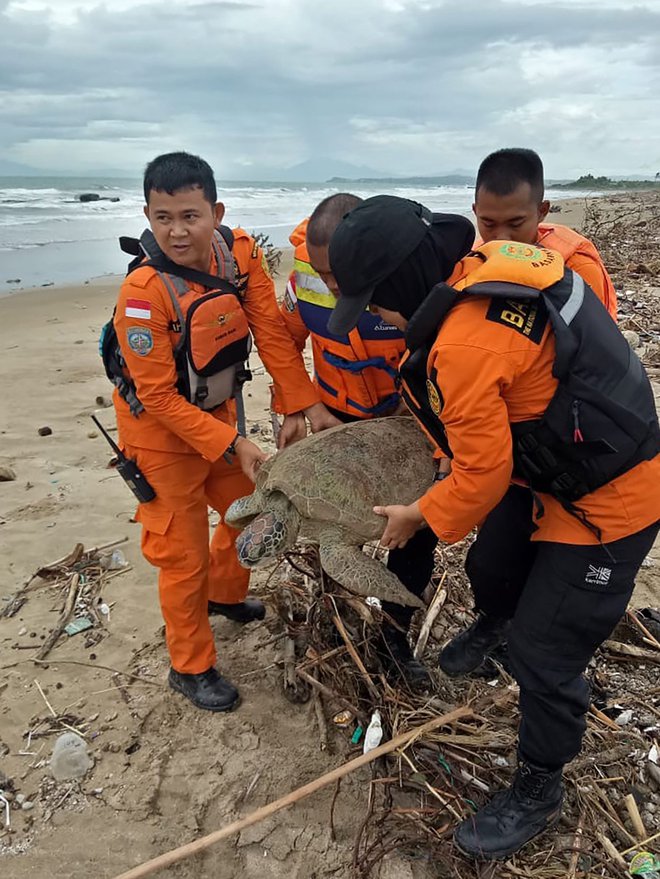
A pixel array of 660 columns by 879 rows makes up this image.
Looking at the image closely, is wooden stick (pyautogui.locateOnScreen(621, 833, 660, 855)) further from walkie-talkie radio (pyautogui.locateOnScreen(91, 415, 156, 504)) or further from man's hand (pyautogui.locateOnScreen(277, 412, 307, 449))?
walkie-talkie radio (pyautogui.locateOnScreen(91, 415, 156, 504))

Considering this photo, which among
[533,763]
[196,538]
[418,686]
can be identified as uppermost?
[196,538]

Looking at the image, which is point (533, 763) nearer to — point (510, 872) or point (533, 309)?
point (510, 872)

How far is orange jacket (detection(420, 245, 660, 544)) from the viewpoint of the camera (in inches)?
68.9

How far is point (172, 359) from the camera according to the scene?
2.67 m

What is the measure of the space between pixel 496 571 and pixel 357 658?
0.75 m

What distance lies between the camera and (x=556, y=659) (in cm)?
205

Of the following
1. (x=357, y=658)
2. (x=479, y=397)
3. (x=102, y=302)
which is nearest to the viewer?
(x=479, y=397)

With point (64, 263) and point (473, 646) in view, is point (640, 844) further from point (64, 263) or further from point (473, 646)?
point (64, 263)

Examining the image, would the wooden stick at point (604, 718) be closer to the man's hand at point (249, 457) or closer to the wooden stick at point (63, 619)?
the man's hand at point (249, 457)

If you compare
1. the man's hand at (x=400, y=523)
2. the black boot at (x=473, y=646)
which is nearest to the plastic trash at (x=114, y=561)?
the black boot at (x=473, y=646)

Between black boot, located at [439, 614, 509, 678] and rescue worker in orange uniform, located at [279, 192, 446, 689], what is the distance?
0.13 metres

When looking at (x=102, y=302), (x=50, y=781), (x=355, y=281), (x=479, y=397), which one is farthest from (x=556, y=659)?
(x=102, y=302)

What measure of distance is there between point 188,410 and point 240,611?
132 centimetres

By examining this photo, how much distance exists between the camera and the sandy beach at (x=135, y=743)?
2.32m
